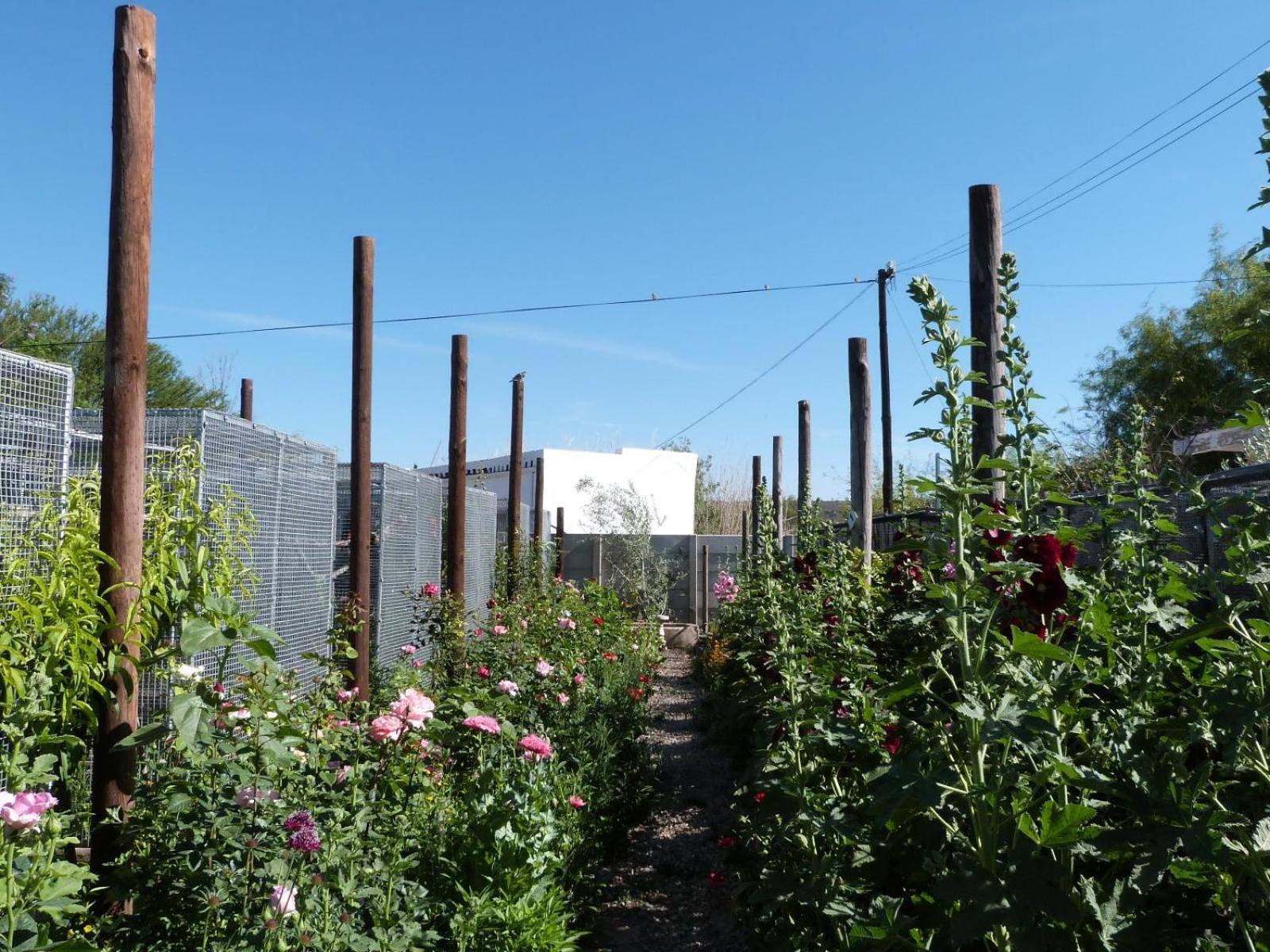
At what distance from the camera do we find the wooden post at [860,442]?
737 cm

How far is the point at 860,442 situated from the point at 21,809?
630cm

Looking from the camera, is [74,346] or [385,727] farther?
[74,346]

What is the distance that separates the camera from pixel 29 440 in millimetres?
3963

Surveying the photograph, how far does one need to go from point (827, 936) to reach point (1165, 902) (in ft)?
3.68

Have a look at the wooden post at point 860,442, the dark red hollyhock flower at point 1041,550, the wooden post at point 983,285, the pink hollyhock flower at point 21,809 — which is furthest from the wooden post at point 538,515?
the dark red hollyhock flower at point 1041,550

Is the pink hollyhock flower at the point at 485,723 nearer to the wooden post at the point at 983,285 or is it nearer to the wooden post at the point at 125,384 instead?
the wooden post at the point at 125,384

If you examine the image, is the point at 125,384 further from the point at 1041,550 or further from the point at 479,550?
the point at 479,550

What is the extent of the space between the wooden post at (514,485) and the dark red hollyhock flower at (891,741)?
8784 mm

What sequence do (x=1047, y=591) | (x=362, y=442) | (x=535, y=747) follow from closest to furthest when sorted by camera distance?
(x=1047, y=591) → (x=535, y=747) → (x=362, y=442)

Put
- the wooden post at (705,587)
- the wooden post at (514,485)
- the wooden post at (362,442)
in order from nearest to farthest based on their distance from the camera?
A: the wooden post at (362,442)
the wooden post at (514,485)
the wooden post at (705,587)

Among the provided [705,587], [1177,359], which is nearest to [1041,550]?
[705,587]

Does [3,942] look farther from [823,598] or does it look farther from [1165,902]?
[823,598]

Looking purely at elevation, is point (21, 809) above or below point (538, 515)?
below

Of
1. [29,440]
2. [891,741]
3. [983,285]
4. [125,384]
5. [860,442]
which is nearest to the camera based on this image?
[891,741]
